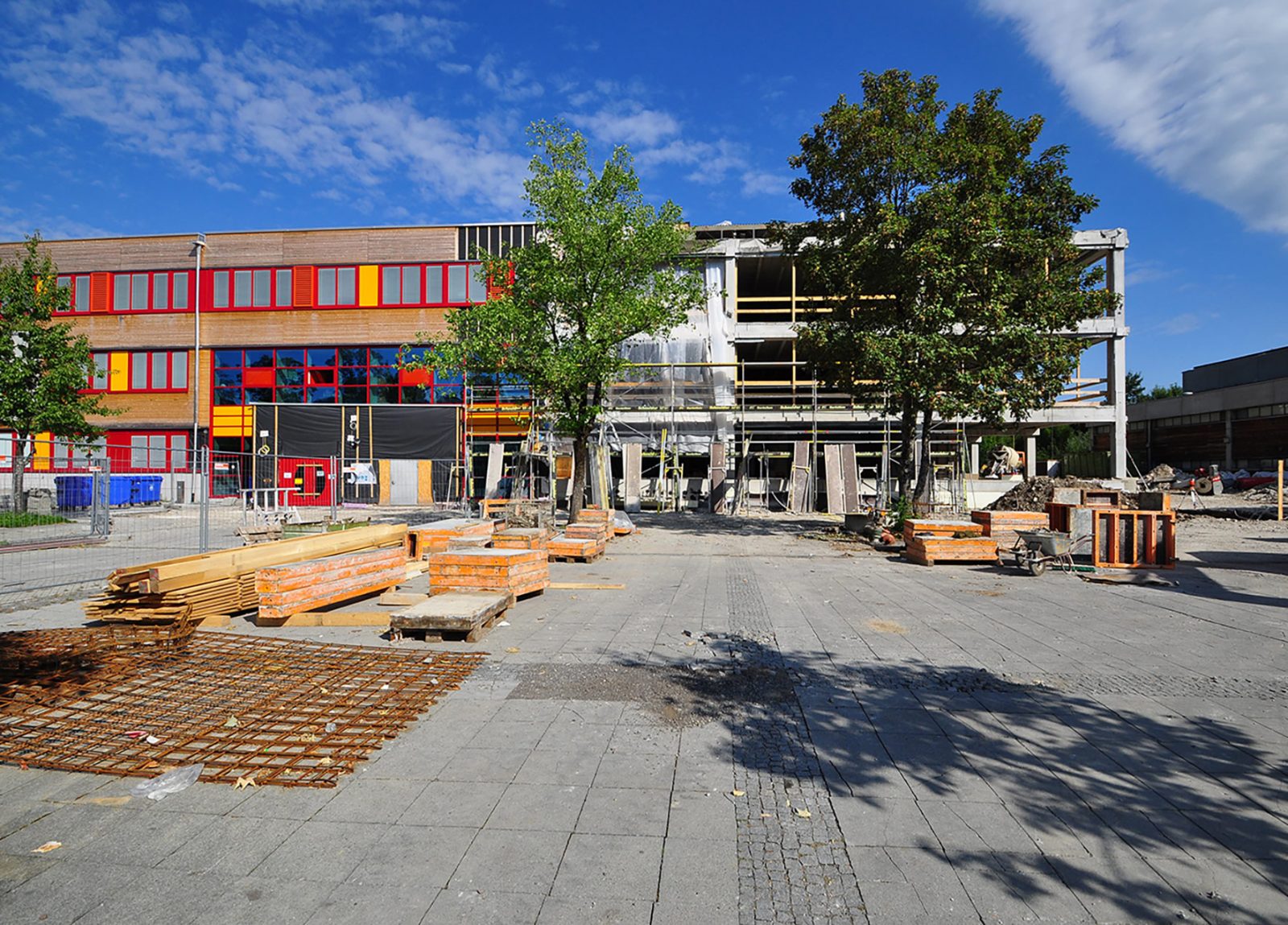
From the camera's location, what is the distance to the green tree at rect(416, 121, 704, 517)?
56.4ft

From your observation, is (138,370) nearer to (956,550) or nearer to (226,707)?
(226,707)

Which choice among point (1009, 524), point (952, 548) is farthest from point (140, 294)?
point (1009, 524)

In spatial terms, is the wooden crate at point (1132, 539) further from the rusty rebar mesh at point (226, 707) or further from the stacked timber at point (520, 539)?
the rusty rebar mesh at point (226, 707)

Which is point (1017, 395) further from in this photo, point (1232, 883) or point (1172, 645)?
point (1232, 883)

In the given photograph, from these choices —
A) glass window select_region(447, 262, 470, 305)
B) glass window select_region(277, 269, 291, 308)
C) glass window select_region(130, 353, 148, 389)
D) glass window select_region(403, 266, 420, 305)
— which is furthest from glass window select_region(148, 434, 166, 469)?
glass window select_region(447, 262, 470, 305)

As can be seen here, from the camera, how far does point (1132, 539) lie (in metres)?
13.0

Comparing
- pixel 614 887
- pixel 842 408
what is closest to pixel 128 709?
pixel 614 887

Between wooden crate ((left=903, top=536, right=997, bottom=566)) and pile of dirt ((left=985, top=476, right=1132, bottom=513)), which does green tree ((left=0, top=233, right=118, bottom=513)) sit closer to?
wooden crate ((left=903, top=536, right=997, bottom=566))

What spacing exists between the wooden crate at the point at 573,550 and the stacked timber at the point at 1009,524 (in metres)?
8.16

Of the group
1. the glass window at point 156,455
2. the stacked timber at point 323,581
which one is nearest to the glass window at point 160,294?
the glass window at point 156,455

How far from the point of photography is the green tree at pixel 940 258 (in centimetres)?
1605

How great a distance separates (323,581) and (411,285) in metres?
28.7

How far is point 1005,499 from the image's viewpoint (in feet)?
76.9

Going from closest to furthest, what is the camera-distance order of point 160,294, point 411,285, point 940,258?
1. point 940,258
2. point 411,285
3. point 160,294
